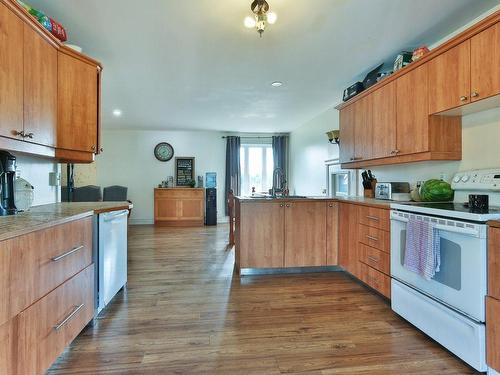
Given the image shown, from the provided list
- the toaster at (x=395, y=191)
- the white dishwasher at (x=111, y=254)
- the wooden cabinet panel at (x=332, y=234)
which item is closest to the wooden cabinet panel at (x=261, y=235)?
the wooden cabinet panel at (x=332, y=234)

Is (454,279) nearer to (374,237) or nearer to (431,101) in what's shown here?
(374,237)

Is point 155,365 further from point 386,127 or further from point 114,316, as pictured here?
point 386,127

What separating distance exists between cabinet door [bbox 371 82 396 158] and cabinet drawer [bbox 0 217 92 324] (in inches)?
108

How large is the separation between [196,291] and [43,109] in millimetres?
1950

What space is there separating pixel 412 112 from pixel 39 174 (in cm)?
332

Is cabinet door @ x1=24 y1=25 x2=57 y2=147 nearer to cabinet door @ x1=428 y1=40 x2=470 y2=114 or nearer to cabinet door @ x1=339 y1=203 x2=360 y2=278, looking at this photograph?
cabinet door @ x1=339 y1=203 x2=360 y2=278

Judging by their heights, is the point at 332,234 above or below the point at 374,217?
below

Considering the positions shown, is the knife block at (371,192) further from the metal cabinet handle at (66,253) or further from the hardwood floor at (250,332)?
the metal cabinet handle at (66,253)

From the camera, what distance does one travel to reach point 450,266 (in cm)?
167

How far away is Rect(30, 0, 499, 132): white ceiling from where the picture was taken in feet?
6.64

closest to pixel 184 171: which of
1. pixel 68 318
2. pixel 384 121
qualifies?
pixel 384 121

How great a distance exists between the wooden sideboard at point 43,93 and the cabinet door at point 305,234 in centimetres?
207

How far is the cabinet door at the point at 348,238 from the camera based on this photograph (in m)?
2.82

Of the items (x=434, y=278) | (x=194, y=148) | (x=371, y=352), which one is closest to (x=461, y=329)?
(x=434, y=278)
